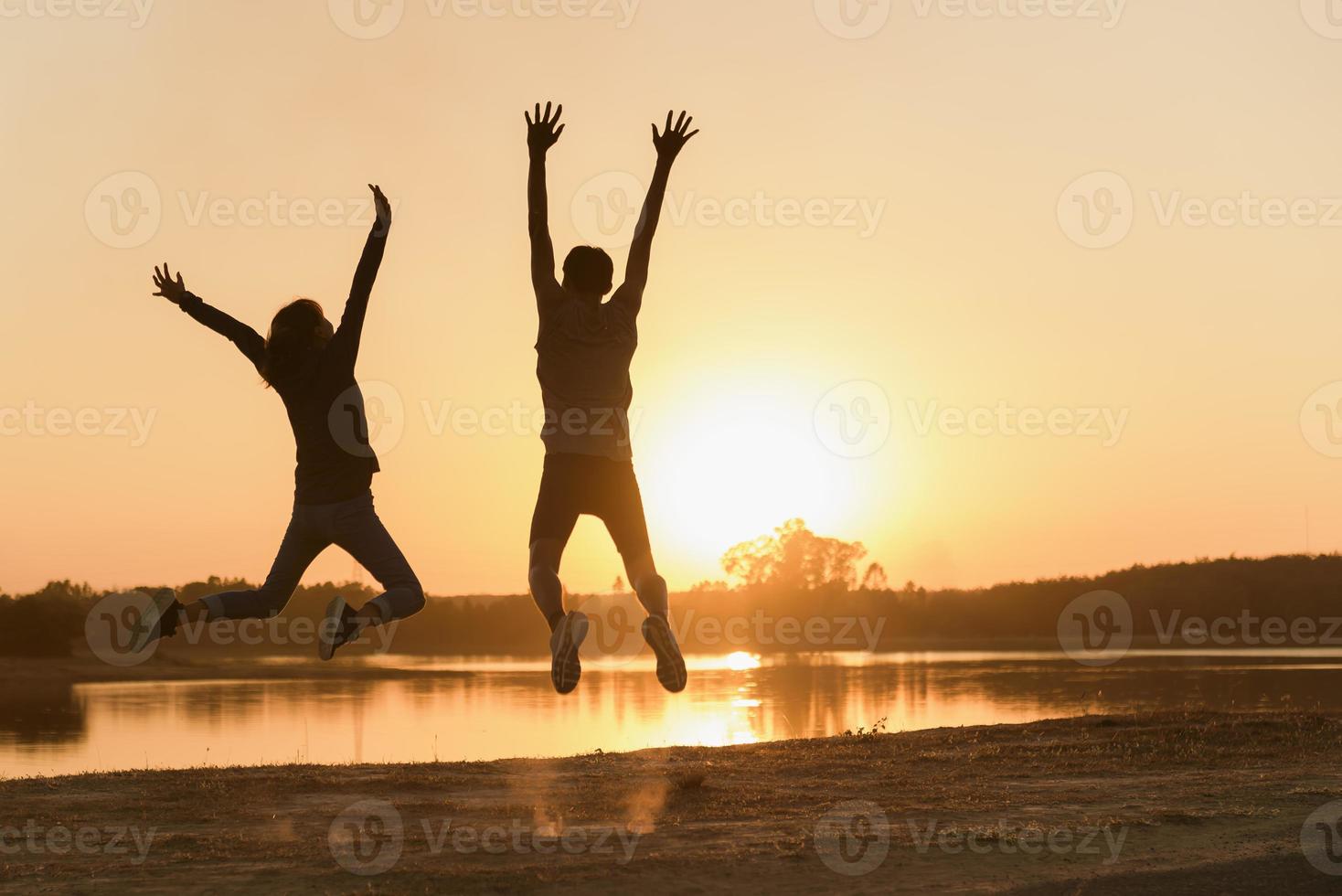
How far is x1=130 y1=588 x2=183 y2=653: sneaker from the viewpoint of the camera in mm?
6969

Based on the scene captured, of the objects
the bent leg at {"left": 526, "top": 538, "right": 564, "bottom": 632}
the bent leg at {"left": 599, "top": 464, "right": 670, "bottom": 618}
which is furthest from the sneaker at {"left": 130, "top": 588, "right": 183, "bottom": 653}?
the bent leg at {"left": 599, "top": 464, "right": 670, "bottom": 618}

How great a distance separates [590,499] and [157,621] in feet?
8.35

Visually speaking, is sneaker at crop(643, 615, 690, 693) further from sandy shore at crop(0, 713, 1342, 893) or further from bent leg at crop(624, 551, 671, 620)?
sandy shore at crop(0, 713, 1342, 893)

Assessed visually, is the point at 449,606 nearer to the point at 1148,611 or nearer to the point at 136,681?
the point at 136,681

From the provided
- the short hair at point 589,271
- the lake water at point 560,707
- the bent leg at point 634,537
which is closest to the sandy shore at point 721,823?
the bent leg at point 634,537

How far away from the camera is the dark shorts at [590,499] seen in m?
6.74

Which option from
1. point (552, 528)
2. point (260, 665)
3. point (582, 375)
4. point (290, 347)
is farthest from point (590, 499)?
point (260, 665)

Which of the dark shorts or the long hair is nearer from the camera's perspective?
the dark shorts

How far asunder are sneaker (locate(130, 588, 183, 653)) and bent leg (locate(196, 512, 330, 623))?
95 mm

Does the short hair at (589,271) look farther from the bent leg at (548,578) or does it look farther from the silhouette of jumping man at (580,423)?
the bent leg at (548,578)

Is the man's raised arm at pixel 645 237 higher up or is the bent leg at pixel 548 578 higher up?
the man's raised arm at pixel 645 237

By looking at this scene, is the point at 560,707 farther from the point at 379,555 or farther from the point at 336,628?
the point at 336,628

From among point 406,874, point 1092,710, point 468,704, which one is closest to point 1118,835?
point 406,874

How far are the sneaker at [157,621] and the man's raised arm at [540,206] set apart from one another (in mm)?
2726
